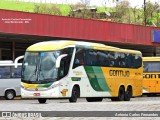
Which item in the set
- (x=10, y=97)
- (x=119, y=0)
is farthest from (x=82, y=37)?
(x=119, y=0)

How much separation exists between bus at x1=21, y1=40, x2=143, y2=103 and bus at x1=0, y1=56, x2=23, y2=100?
6.94 m

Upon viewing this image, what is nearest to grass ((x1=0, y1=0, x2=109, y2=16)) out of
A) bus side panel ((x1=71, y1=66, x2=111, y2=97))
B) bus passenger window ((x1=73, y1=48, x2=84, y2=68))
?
bus side panel ((x1=71, y1=66, x2=111, y2=97))

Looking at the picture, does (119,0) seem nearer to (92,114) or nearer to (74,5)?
(74,5)

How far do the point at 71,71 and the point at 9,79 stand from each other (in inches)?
387

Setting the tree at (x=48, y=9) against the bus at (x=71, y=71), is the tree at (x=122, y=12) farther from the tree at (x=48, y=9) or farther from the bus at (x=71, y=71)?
the bus at (x=71, y=71)

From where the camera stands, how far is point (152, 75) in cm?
3700

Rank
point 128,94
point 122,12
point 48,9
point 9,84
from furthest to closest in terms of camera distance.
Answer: point 48,9 < point 122,12 < point 9,84 < point 128,94

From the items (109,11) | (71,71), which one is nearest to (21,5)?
(109,11)

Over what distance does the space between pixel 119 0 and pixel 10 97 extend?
40.4m

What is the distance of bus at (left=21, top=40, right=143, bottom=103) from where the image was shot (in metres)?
24.5

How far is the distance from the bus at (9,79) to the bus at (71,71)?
694 cm

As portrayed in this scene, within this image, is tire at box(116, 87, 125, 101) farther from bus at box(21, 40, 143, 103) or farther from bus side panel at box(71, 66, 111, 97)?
bus side panel at box(71, 66, 111, 97)

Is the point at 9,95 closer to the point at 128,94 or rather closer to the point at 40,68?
the point at 128,94

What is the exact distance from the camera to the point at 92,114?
13.2 metres
